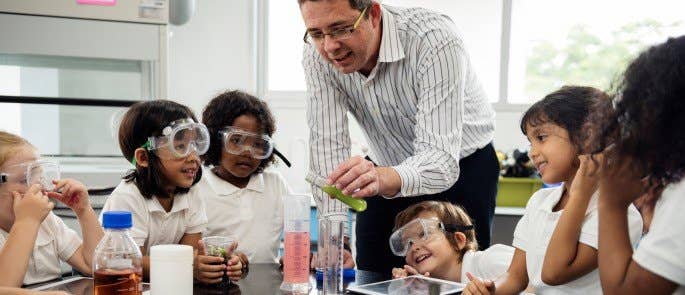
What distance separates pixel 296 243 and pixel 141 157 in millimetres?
651

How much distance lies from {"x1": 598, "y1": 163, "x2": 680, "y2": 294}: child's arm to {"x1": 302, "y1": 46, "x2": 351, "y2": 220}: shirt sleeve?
0.98 metres

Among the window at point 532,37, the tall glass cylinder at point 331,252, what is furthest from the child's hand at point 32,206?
the window at point 532,37

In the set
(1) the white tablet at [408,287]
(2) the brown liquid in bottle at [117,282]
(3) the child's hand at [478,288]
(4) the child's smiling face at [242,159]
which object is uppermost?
(4) the child's smiling face at [242,159]

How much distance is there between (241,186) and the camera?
87.7 inches

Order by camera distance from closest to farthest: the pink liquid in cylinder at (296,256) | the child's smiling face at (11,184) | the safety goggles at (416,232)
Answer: the pink liquid in cylinder at (296,256)
the child's smiling face at (11,184)
the safety goggles at (416,232)

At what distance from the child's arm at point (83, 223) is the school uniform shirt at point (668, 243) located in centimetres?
129

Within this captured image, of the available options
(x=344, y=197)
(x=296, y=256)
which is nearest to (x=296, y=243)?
(x=296, y=256)

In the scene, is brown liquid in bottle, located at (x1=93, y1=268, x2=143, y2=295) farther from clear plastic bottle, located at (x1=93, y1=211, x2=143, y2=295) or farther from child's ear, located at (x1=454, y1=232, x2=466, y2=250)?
child's ear, located at (x1=454, y1=232, x2=466, y2=250)

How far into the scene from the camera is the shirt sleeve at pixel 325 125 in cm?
192

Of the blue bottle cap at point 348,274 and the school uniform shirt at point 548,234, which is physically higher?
the school uniform shirt at point 548,234

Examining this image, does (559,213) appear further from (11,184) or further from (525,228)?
(11,184)

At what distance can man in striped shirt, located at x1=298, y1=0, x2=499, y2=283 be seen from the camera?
162 centimetres

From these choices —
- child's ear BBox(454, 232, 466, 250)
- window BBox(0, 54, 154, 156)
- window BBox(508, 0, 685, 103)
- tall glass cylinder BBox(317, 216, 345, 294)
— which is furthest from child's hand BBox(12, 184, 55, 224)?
window BBox(508, 0, 685, 103)

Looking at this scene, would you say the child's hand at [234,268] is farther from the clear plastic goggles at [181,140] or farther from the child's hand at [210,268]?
the clear plastic goggles at [181,140]
